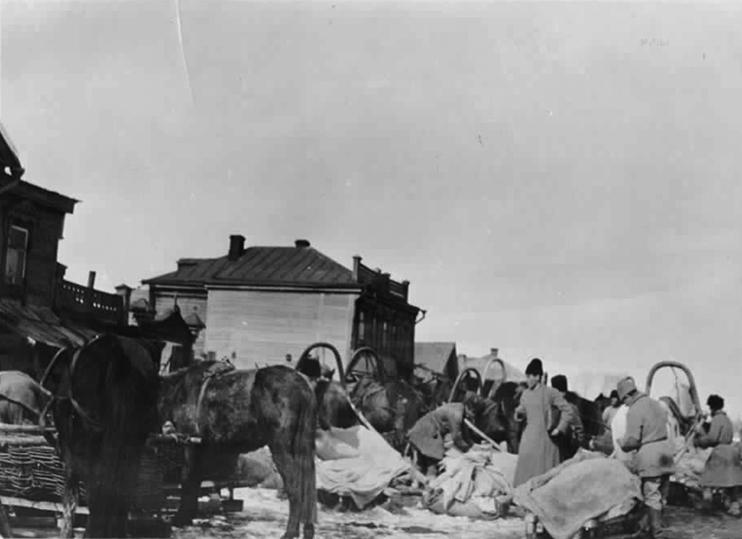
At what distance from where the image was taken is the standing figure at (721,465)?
387 inches

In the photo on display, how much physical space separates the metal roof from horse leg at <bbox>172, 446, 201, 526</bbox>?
160 cm

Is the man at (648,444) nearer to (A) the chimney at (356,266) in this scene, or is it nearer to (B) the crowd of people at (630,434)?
(B) the crowd of people at (630,434)

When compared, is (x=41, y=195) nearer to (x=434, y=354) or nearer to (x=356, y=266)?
(x=356, y=266)

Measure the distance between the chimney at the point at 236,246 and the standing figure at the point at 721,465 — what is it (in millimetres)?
5144

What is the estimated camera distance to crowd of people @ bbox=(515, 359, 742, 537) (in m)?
7.98

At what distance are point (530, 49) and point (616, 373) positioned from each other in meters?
3.26

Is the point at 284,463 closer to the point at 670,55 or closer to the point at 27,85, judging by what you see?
the point at 27,85

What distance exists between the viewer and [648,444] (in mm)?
8062

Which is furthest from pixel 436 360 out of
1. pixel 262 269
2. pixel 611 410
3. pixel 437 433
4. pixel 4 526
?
pixel 4 526

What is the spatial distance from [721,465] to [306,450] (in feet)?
16.5

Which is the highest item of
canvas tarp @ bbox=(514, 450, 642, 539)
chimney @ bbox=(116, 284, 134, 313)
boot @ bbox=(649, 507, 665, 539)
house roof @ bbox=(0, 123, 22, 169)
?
house roof @ bbox=(0, 123, 22, 169)

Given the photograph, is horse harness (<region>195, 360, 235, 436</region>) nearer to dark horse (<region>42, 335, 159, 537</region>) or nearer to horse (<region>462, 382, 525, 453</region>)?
dark horse (<region>42, 335, 159, 537</region>)

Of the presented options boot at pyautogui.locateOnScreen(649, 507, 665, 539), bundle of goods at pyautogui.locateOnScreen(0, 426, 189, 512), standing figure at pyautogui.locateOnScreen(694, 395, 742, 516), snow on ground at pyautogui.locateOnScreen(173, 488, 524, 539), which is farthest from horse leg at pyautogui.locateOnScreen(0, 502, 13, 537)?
standing figure at pyautogui.locateOnScreen(694, 395, 742, 516)

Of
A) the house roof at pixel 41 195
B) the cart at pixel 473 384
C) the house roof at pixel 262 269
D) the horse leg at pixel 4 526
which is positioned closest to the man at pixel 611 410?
the cart at pixel 473 384
